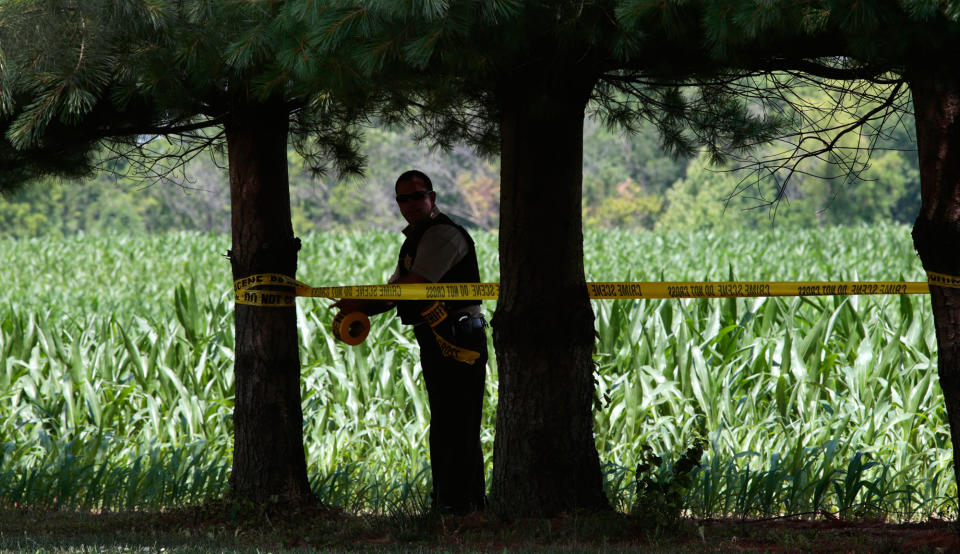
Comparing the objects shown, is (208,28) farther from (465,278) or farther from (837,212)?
(837,212)

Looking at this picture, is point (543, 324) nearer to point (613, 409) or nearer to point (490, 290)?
point (490, 290)

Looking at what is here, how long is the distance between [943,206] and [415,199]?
2434 mm

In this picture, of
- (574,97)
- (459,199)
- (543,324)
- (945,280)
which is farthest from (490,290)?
(459,199)

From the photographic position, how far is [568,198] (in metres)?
4.86

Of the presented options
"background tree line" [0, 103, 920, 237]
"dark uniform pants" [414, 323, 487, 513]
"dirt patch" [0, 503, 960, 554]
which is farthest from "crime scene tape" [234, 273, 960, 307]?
→ "background tree line" [0, 103, 920, 237]

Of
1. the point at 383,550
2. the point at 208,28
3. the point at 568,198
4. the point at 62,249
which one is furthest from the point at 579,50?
the point at 62,249

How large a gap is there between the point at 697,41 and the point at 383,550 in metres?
2.45

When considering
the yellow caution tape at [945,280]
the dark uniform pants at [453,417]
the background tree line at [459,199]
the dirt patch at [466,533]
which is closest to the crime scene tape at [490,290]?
the dark uniform pants at [453,417]

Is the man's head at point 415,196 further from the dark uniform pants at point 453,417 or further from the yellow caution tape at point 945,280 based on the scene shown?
the yellow caution tape at point 945,280

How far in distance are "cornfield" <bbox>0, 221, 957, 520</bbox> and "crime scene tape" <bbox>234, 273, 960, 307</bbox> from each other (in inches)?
22.7

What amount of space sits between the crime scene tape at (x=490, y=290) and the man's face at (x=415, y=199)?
364 mm

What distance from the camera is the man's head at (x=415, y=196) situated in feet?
17.2

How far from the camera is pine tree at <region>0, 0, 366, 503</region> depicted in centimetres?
394

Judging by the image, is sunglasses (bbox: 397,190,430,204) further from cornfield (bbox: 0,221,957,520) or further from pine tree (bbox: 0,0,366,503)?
cornfield (bbox: 0,221,957,520)
